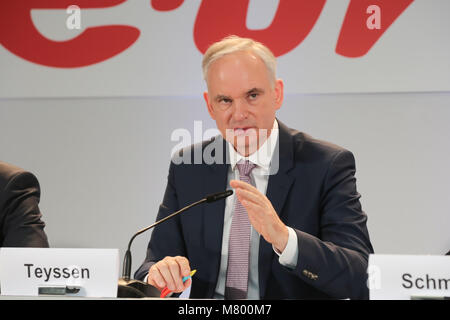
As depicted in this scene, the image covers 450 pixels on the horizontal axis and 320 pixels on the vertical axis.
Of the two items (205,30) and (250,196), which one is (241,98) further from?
(205,30)

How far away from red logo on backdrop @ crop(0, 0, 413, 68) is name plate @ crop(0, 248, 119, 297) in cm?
232

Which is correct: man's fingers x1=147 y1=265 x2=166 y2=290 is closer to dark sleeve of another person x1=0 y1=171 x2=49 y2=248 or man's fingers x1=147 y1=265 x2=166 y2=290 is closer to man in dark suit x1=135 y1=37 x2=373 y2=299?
man in dark suit x1=135 y1=37 x2=373 y2=299

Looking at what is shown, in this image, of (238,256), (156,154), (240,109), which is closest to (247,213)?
(238,256)

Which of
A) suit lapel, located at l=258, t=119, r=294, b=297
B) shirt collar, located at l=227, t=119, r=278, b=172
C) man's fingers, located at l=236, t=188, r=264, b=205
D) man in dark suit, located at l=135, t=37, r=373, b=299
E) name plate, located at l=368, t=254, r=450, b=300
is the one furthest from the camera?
shirt collar, located at l=227, t=119, r=278, b=172

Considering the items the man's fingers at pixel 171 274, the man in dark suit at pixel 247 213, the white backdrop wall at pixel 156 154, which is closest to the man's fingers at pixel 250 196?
the man in dark suit at pixel 247 213

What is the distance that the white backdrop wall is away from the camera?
3.61 m

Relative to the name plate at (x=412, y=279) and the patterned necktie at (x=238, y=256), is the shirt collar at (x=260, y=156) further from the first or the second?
the name plate at (x=412, y=279)

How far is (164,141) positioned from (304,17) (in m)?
1.23

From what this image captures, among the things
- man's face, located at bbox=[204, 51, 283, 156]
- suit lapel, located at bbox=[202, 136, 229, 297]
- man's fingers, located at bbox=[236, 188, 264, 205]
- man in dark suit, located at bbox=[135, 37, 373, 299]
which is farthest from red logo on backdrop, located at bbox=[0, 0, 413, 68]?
man's fingers, located at bbox=[236, 188, 264, 205]

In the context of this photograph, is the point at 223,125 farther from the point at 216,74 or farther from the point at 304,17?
the point at 304,17

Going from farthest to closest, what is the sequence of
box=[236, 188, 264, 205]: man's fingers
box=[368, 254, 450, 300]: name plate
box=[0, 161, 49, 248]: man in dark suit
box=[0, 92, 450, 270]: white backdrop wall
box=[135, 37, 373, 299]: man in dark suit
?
box=[0, 92, 450, 270]: white backdrop wall < box=[0, 161, 49, 248]: man in dark suit < box=[135, 37, 373, 299]: man in dark suit < box=[236, 188, 264, 205]: man's fingers < box=[368, 254, 450, 300]: name plate
